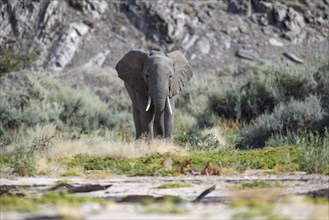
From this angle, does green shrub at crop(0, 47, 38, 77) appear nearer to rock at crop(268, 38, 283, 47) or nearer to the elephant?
rock at crop(268, 38, 283, 47)

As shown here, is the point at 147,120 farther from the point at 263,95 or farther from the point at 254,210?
the point at 254,210

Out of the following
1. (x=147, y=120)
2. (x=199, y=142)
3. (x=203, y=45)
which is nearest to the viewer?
(x=199, y=142)

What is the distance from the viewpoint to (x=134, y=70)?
664 inches

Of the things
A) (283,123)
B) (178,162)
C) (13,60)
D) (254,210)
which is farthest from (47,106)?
(254,210)

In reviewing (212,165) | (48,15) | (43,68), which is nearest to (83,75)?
(43,68)

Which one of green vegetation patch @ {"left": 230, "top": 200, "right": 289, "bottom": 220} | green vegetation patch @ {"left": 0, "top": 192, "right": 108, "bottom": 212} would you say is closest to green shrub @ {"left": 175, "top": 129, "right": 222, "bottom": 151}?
green vegetation patch @ {"left": 0, "top": 192, "right": 108, "bottom": 212}

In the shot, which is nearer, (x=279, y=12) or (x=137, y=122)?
(x=137, y=122)

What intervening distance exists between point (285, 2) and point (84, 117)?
1937 centimetres

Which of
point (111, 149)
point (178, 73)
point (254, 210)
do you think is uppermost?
point (254, 210)

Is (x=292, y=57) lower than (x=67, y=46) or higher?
lower

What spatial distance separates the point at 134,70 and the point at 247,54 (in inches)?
910

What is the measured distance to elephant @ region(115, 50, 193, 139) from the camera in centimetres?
1577

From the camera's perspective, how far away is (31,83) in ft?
95.3

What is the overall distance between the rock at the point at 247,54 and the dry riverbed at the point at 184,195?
2916 centimetres
